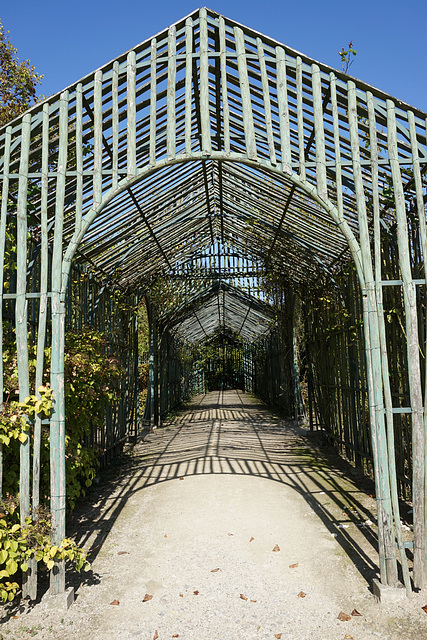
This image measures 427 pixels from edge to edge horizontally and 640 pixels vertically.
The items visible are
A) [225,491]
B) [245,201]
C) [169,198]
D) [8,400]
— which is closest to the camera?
[8,400]

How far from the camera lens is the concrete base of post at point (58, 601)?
3689 mm

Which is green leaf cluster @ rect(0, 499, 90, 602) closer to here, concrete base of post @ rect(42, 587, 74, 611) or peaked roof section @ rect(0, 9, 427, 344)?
concrete base of post @ rect(42, 587, 74, 611)

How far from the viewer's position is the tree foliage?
30.2 ft

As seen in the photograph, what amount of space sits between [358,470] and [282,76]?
569cm

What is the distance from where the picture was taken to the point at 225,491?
21.9 ft

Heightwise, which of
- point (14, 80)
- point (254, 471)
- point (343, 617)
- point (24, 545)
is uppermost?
point (14, 80)

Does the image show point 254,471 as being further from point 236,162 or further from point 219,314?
point 219,314

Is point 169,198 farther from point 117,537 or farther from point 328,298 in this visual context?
point 117,537

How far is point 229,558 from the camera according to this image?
4.55 meters

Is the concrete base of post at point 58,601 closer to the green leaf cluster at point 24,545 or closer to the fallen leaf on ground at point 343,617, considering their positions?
the green leaf cluster at point 24,545

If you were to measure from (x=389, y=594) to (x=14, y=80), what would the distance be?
1015cm

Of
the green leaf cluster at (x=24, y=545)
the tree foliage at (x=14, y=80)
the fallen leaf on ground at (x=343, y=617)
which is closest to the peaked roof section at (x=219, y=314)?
the tree foliage at (x=14, y=80)

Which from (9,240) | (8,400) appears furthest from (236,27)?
(8,400)

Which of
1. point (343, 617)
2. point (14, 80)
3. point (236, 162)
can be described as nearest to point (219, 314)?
point (14, 80)
